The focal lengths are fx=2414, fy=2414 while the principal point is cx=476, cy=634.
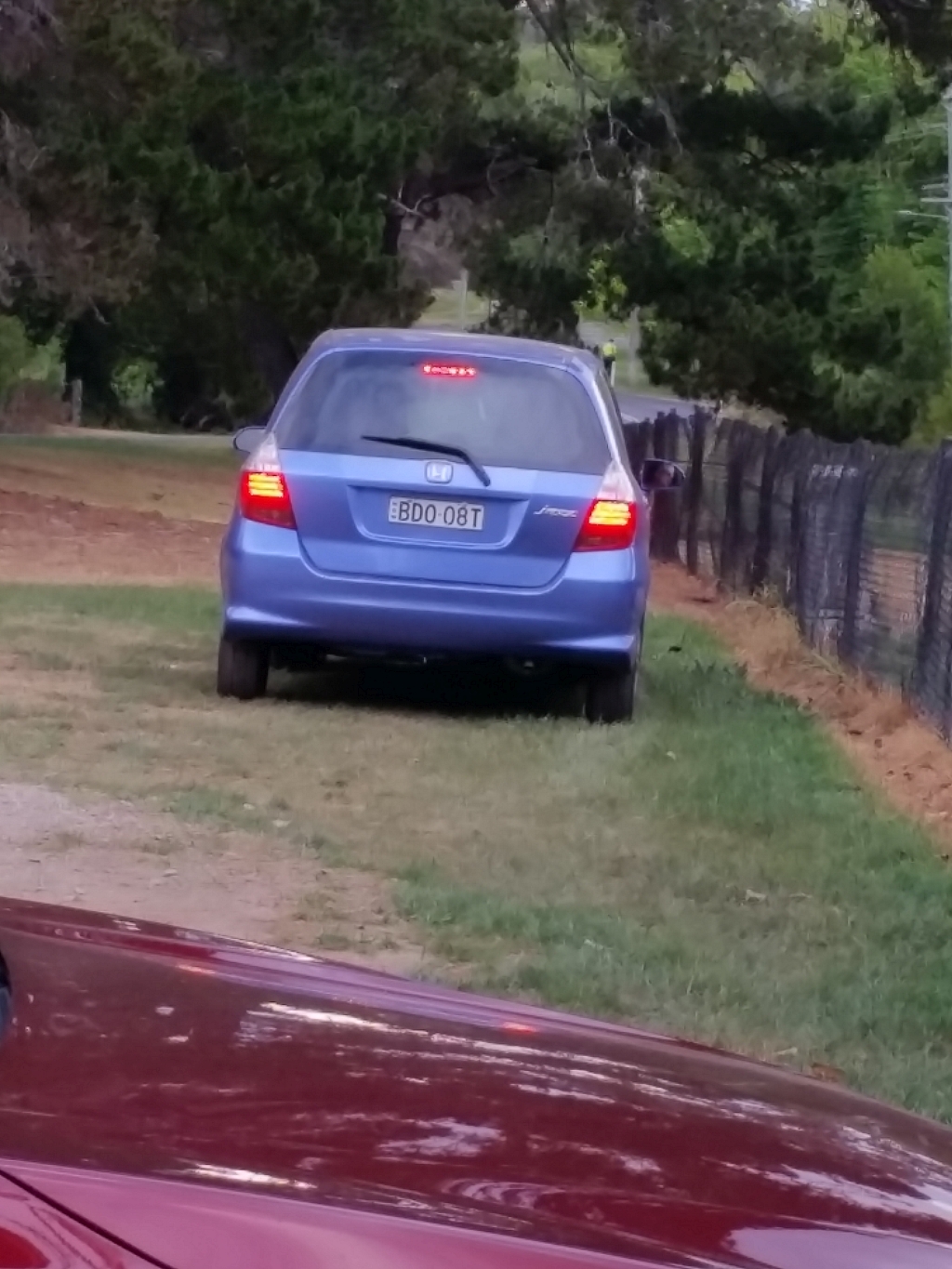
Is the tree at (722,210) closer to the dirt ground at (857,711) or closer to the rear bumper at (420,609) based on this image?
the dirt ground at (857,711)

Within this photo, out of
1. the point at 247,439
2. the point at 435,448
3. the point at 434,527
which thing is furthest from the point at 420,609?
the point at 247,439

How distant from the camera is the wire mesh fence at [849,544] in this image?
10.4 m

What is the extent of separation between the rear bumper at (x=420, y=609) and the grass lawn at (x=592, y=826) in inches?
14.9

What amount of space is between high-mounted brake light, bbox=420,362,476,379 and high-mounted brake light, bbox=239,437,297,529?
73 centimetres

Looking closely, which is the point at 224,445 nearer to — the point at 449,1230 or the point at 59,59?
the point at 59,59

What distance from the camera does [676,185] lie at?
102 feet

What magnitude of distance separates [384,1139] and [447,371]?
311 inches

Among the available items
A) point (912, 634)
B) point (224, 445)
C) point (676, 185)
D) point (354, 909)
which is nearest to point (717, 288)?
point (676, 185)

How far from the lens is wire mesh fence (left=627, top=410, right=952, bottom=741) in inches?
409

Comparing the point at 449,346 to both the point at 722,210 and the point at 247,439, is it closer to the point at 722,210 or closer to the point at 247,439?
the point at 247,439

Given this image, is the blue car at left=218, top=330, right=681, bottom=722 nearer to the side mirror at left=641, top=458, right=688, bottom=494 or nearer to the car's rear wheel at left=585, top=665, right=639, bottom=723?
the car's rear wheel at left=585, top=665, right=639, bottom=723

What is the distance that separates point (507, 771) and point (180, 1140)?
6879 mm

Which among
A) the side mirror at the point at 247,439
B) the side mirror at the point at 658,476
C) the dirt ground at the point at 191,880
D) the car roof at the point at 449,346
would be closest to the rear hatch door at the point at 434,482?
the car roof at the point at 449,346

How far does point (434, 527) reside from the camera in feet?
32.3
